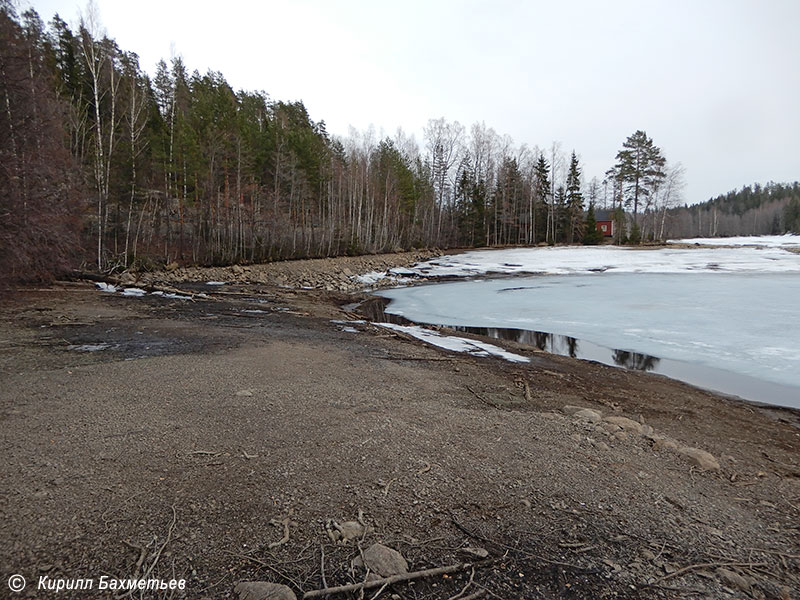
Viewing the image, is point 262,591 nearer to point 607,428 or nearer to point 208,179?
point 607,428

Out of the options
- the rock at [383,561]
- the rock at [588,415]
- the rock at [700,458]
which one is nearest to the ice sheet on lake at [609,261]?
the rock at [588,415]

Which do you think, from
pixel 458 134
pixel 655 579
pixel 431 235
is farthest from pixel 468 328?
pixel 458 134

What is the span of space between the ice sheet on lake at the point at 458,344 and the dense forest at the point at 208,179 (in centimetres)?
1029

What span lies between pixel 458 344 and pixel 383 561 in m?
8.34

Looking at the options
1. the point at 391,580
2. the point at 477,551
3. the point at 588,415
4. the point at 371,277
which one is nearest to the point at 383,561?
the point at 391,580

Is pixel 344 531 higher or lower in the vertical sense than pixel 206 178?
lower

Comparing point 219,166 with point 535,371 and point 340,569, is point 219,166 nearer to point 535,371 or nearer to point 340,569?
point 535,371

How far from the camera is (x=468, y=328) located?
13773 millimetres

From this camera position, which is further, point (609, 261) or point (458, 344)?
point (609, 261)

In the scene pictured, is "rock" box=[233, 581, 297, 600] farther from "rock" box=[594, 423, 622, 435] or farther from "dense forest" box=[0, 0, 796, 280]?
"dense forest" box=[0, 0, 796, 280]

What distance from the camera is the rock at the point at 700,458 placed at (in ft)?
14.3

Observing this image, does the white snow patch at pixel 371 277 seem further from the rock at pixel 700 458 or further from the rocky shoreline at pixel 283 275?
the rock at pixel 700 458

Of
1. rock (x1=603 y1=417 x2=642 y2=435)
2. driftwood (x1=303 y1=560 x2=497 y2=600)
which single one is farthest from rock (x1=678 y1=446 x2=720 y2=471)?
driftwood (x1=303 y1=560 x2=497 y2=600)
